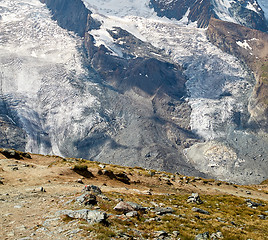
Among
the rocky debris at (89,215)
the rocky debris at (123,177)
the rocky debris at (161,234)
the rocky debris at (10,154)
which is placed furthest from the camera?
the rocky debris at (10,154)

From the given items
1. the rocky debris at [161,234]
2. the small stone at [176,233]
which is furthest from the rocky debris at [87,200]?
the small stone at [176,233]

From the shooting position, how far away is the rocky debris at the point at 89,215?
17.0 meters

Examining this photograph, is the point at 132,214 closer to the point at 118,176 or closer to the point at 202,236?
the point at 202,236

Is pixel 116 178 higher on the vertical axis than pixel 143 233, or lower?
lower

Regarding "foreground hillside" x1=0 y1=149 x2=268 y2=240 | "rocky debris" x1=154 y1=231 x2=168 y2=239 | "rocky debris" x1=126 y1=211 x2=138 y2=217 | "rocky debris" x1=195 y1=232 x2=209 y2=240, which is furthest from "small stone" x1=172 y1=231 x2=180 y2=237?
"rocky debris" x1=126 y1=211 x2=138 y2=217

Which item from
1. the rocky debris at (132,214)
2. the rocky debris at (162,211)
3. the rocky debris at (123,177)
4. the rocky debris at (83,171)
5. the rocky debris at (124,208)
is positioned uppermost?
the rocky debris at (132,214)

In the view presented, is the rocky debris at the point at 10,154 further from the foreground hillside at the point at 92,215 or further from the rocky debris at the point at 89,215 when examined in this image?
the rocky debris at the point at 89,215

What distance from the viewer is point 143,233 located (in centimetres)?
1681

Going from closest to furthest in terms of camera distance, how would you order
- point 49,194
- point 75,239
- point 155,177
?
point 75,239, point 49,194, point 155,177

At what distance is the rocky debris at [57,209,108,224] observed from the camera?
1703cm

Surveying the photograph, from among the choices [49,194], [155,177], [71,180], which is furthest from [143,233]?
[155,177]

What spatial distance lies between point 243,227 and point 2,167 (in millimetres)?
26029

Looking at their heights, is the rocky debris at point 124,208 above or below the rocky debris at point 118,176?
above

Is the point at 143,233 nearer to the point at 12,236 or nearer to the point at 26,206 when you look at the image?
the point at 12,236
